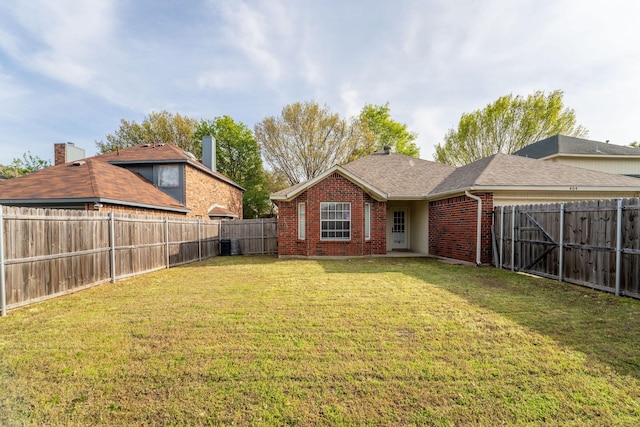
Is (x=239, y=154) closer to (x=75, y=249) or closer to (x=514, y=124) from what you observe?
(x=75, y=249)

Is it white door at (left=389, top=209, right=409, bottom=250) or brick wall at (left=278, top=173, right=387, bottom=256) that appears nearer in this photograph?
brick wall at (left=278, top=173, right=387, bottom=256)

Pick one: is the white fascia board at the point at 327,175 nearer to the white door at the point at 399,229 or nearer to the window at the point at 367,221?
the window at the point at 367,221

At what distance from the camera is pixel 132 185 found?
1420 cm

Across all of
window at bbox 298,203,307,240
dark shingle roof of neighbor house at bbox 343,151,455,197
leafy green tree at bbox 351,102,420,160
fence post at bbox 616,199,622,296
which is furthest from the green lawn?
leafy green tree at bbox 351,102,420,160

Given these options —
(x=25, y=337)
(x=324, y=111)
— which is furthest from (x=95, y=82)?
(x=25, y=337)

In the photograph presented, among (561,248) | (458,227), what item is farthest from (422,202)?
(561,248)

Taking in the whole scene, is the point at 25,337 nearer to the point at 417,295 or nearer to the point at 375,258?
the point at 417,295

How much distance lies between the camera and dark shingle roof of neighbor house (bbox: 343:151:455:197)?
542 inches

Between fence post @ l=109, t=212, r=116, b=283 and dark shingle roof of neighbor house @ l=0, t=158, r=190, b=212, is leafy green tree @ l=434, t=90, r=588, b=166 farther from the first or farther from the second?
fence post @ l=109, t=212, r=116, b=283

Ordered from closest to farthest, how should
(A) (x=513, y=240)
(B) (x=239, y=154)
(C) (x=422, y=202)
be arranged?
(A) (x=513, y=240) < (C) (x=422, y=202) < (B) (x=239, y=154)

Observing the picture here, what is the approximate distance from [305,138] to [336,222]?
17891 millimetres

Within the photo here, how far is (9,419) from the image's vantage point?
91.4 inches

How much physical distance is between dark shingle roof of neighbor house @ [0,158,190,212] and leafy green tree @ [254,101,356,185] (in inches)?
613

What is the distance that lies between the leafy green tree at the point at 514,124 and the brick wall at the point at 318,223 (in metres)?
21.3
